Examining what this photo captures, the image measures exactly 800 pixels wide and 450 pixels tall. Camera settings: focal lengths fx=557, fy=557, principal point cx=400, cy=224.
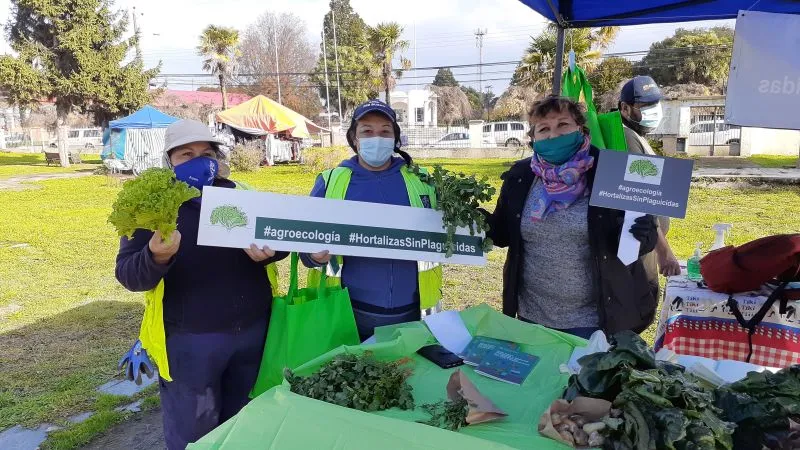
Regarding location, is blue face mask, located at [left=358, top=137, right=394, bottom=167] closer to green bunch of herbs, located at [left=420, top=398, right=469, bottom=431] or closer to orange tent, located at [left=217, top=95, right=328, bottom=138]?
green bunch of herbs, located at [left=420, top=398, right=469, bottom=431]

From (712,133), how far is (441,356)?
3159 cm

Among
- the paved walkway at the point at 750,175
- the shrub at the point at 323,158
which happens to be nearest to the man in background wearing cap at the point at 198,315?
the paved walkway at the point at 750,175

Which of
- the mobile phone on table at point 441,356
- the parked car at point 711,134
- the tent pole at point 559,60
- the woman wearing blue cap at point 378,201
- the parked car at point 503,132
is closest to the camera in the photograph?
the mobile phone on table at point 441,356

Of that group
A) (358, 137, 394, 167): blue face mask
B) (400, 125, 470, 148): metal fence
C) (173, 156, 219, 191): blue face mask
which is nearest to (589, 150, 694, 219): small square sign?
(358, 137, 394, 167): blue face mask

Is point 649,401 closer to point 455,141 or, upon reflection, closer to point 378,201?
point 378,201

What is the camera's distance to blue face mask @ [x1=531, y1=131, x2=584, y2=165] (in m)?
2.80

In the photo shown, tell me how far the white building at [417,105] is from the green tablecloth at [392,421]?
182 ft

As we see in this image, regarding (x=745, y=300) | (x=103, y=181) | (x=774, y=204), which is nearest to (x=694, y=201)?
(x=774, y=204)

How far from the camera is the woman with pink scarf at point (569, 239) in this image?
278cm

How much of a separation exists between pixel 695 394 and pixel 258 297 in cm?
188

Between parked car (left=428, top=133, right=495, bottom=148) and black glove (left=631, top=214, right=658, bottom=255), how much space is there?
3397cm

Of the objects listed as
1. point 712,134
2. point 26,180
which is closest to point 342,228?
point 26,180

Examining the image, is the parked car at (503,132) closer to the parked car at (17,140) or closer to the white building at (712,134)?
the white building at (712,134)

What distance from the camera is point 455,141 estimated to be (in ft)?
125
